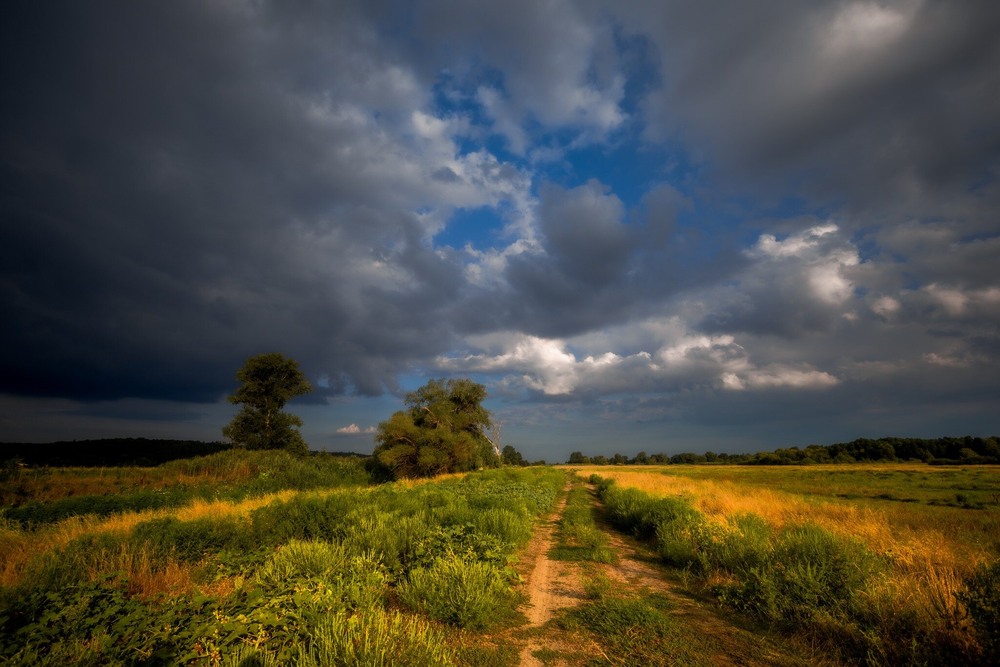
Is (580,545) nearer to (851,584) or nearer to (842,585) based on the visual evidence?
(842,585)

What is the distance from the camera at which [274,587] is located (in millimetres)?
5129

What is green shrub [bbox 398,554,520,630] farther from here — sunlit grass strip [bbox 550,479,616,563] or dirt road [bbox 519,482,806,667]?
sunlit grass strip [bbox 550,479,616,563]

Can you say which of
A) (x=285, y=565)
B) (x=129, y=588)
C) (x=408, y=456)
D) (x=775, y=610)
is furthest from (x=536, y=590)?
(x=408, y=456)

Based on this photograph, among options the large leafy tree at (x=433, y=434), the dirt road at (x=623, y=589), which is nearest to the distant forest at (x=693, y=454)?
the large leafy tree at (x=433, y=434)

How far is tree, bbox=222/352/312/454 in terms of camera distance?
35.4m

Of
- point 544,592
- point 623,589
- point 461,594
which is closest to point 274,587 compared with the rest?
point 461,594

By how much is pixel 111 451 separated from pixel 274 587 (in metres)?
43.0

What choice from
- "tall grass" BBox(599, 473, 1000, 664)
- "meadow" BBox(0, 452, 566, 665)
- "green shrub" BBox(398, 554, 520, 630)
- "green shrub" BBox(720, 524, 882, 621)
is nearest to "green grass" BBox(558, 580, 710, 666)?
"green shrub" BBox(398, 554, 520, 630)

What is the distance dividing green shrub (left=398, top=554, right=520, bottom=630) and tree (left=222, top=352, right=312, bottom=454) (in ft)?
119

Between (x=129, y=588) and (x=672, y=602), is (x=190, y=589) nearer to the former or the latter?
(x=129, y=588)

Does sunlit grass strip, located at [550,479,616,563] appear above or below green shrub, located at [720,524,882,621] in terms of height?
below

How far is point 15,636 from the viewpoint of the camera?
3.50 m

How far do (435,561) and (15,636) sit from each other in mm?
4733

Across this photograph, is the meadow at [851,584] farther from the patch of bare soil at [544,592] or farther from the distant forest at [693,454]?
the distant forest at [693,454]
